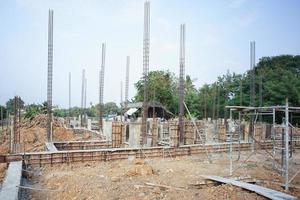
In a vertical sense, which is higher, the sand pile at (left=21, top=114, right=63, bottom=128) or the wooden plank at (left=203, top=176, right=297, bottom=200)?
the sand pile at (left=21, top=114, right=63, bottom=128)

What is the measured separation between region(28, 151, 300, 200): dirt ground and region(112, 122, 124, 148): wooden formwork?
134 inches

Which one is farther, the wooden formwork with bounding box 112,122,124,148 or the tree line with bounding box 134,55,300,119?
the tree line with bounding box 134,55,300,119

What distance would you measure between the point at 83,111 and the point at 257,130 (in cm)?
2054

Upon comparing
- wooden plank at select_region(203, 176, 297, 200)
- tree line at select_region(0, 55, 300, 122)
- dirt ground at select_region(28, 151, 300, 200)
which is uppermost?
tree line at select_region(0, 55, 300, 122)

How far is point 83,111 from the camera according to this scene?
3366 cm

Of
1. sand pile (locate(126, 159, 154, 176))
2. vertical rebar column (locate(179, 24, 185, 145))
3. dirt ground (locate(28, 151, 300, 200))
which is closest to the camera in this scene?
dirt ground (locate(28, 151, 300, 200))

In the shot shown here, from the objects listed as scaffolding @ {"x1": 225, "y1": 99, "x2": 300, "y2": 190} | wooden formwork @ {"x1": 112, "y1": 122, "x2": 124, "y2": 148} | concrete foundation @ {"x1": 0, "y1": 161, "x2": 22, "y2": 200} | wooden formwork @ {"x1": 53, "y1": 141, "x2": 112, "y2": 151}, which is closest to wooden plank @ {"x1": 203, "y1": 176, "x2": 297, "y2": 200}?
scaffolding @ {"x1": 225, "y1": 99, "x2": 300, "y2": 190}

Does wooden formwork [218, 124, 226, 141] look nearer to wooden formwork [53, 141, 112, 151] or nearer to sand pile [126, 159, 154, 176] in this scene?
wooden formwork [53, 141, 112, 151]

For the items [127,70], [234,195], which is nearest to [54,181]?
[234,195]

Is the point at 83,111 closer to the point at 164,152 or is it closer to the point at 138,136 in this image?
the point at 138,136

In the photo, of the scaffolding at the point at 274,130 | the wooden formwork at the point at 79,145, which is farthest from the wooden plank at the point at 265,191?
the wooden formwork at the point at 79,145

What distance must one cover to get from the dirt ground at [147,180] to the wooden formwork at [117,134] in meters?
3.41

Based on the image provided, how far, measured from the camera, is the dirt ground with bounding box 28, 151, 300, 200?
6859mm

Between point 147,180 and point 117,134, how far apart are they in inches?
267
